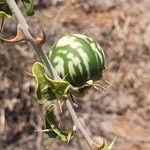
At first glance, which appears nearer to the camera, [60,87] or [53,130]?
[60,87]

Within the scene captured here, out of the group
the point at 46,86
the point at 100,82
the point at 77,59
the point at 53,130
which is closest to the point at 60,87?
the point at 46,86

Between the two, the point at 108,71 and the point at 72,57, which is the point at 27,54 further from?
the point at 72,57

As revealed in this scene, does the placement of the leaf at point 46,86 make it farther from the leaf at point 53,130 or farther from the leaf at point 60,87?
the leaf at point 53,130

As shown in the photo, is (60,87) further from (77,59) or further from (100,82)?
(100,82)

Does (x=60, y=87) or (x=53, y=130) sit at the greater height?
(x=60, y=87)

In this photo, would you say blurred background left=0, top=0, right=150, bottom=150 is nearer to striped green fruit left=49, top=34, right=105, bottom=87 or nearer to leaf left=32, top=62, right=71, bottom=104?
striped green fruit left=49, top=34, right=105, bottom=87

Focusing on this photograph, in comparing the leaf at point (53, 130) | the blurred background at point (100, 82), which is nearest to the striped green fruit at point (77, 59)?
the leaf at point (53, 130)
